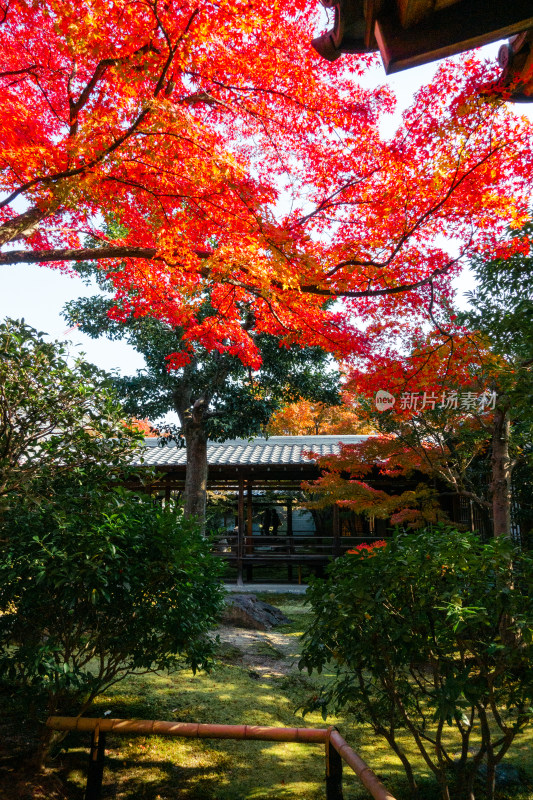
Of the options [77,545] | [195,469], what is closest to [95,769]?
[77,545]

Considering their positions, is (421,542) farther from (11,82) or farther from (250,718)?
(11,82)

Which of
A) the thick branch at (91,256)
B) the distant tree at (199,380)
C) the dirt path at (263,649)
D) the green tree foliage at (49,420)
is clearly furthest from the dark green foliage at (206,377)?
the green tree foliage at (49,420)

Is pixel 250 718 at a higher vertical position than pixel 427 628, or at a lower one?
lower

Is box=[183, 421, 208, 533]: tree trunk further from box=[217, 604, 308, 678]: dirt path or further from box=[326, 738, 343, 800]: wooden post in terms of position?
box=[326, 738, 343, 800]: wooden post

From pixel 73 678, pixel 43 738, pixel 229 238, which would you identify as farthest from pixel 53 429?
pixel 229 238

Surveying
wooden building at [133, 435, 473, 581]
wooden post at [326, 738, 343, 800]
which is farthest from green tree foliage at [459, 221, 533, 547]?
wooden building at [133, 435, 473, 581]

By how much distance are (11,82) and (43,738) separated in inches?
243

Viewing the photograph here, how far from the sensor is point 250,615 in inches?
358

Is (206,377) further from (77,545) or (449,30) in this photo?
(449,30)

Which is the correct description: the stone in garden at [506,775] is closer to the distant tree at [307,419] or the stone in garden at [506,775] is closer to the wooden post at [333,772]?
the wooden post at [333,772]

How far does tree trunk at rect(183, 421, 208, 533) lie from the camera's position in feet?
35.3

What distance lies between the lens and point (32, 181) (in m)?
4.65

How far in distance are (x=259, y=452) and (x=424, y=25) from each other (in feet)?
44.1

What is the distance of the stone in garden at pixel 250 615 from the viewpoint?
8.98m
